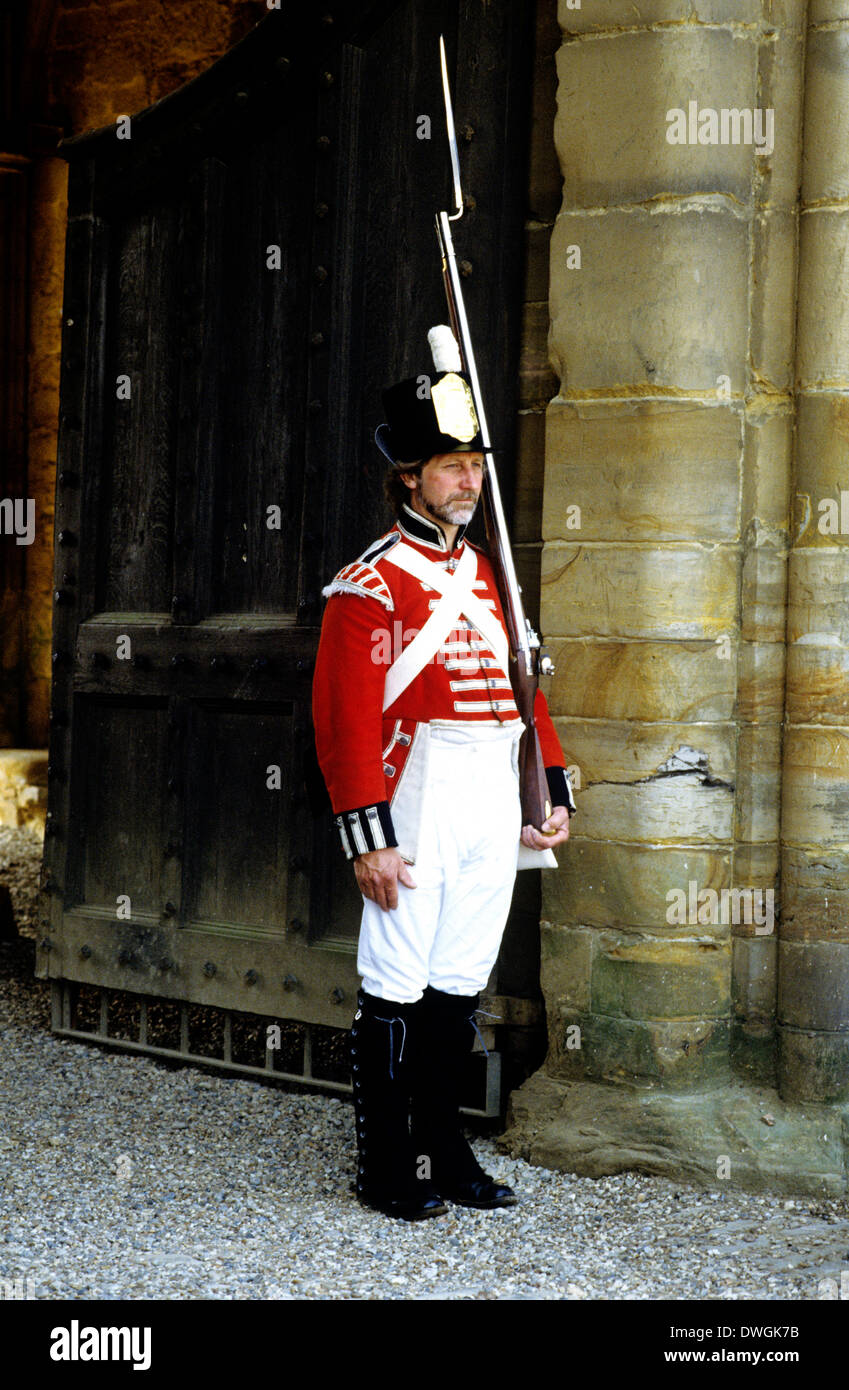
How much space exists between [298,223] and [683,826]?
1.98 m

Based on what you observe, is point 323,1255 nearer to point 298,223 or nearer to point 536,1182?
point 536,1182

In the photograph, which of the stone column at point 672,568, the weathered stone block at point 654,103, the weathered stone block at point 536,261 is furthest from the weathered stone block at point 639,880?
the weathered stone block at point 654,103

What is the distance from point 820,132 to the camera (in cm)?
353

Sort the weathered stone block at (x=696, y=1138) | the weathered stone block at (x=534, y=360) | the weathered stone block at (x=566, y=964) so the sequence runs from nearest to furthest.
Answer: the weathered stone block at (x=696, y=1138), the weathered stone block at (x=566, y=964), the weathered stone block at (x=534, y=360)

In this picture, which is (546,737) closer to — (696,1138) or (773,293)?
(696,1138)

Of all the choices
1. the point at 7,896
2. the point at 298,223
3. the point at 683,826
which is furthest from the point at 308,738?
the point at 7,896

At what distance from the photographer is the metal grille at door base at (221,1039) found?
421 cm

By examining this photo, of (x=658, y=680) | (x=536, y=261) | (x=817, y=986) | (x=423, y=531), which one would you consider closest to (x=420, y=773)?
(x=423, y=531)

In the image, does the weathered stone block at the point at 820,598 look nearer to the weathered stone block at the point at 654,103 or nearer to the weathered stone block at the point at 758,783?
the weathered stone block at the point at 758,783

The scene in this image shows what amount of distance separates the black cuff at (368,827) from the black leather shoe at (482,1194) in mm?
808

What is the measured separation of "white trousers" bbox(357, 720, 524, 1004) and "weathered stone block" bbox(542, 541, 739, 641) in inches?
15.3

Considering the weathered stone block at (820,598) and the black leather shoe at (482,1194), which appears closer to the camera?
the black leather shoe at (482,1194)

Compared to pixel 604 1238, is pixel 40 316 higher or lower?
higher

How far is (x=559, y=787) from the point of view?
11.3ft
